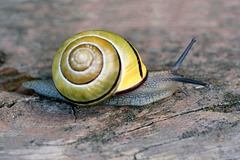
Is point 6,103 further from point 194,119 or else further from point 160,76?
point 194,119

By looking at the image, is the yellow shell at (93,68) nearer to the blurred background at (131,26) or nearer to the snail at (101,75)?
the snail at (101,75)

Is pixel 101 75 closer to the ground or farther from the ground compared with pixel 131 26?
closer to the ground

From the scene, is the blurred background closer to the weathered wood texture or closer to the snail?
the weathered wood texture

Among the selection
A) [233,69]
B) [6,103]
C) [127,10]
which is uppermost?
[127,10]

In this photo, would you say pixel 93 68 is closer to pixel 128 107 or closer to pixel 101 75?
pixel 101 75

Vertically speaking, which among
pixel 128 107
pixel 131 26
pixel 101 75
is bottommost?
pixel 128 107

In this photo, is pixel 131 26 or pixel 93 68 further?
pixel 131 26

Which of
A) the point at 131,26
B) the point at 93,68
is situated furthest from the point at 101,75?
the point at 131,26

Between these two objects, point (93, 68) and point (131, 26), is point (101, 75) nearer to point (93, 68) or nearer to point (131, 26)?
→ point (93, 68)

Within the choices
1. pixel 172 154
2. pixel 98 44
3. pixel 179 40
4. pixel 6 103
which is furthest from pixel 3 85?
pixel 179 40
